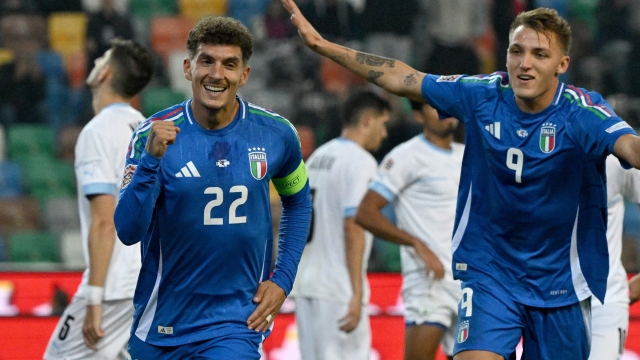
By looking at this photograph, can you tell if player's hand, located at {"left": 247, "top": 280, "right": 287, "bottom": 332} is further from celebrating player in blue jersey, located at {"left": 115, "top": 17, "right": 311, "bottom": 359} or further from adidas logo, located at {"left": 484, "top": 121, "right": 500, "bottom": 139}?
adidas logo, located at {"left": 484, "top": 121, "right": 500, "bottom": 139}

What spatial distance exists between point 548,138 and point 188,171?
5.34 feet

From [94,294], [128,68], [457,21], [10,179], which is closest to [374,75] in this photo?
[128,68]

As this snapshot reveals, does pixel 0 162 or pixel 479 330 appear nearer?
pixel 479 330

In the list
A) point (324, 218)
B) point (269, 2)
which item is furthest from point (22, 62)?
point (324, 218)

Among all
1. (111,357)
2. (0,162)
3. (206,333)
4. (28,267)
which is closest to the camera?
(206,333)

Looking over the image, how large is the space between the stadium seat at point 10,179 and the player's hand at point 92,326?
672 cm

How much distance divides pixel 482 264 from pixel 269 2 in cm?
982

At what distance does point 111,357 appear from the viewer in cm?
562

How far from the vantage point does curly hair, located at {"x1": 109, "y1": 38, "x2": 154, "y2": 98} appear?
590 cm

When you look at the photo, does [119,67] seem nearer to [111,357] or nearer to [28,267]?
[111,357]

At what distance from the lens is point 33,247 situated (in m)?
11.0

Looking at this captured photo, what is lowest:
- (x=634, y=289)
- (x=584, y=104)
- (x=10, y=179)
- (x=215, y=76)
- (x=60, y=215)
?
(x=60, y=215)

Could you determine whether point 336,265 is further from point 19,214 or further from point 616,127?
point 19,214

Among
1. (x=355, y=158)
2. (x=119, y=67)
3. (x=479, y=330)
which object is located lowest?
(x=479, y=330)
